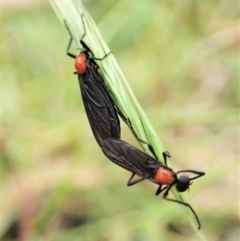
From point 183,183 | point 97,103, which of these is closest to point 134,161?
point 183,183

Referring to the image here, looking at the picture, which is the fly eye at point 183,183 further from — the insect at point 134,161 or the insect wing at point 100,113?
the insect wing at point 100,113

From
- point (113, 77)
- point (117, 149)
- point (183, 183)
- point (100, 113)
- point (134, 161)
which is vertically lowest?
point (183, 183)

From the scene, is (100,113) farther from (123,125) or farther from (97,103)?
(123,125)

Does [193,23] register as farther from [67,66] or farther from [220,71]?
[67,66]

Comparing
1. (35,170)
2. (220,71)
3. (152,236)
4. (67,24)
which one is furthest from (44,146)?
(67,24)

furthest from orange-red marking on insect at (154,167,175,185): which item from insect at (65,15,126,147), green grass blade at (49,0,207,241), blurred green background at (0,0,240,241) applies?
green grass blade at (49,0,207,241)

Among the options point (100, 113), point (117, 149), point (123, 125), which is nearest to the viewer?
point (117, 149)

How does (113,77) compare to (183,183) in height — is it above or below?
above
